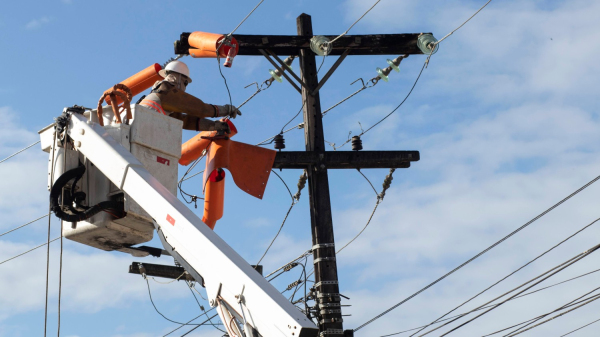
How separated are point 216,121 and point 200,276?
12.3 ft

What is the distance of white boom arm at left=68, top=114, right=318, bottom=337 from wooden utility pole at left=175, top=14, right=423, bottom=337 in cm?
342

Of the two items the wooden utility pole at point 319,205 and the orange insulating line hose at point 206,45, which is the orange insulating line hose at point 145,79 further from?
the wooden utility pole at point 319,205

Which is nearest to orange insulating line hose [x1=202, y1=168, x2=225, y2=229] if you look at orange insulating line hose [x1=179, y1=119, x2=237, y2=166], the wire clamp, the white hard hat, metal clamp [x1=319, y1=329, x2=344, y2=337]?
orange insulating line hose [x1=179, y1=119, x2=237, y2=166]

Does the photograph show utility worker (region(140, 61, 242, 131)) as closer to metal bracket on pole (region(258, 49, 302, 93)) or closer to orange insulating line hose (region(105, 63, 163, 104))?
orange insulating line hose (region(105, 63, 163, 104))

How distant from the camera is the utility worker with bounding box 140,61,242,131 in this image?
9922 millimetres

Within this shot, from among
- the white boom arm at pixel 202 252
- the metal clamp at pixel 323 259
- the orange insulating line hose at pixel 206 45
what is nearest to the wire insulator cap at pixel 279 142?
the orange insulating line hose at pixel 206 45

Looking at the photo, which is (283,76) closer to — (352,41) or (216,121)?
(352,41)

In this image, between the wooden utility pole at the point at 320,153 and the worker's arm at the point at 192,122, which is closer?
the worker's arm at the point at 192,122

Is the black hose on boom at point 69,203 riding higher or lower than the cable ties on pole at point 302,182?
lower

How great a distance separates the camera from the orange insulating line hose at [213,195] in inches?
427

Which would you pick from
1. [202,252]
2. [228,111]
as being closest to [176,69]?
[228,111]

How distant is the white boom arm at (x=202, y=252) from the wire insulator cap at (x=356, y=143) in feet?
14.0

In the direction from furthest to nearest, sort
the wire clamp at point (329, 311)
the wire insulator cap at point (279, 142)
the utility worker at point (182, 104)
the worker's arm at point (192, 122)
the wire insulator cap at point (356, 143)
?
the wire insulator cap at point (356, 143), the wire insulator cap at point (279, 142), the wire clamp at point (329, 311), the worker's arm at point (192, 122), the utility worker at point (182, 104)

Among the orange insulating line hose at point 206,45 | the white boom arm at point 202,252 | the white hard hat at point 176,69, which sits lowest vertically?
the white boom arm at point 202,252
